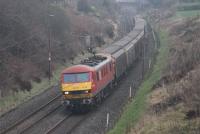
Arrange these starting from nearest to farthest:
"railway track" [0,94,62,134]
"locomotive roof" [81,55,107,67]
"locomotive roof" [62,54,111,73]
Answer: "railway track" [0,94,62,134] → "locomotive roof" [62,54,111,73] → "locomotive roof" [81,55,107,67]

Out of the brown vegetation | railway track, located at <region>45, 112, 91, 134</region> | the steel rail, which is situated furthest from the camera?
the brown vegetation

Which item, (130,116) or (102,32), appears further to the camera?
(102,32)

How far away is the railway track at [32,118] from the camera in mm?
26144

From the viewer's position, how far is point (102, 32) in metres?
77.7

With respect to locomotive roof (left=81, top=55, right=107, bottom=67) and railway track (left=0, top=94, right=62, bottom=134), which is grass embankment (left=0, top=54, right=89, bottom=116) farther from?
locomotive roof (left=81, top=55, right=107, bottom=67)

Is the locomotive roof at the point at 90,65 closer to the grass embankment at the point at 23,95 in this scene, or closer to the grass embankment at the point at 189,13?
the grass embankment at the point at 23,95

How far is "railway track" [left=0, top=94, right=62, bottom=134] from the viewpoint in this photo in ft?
85.8

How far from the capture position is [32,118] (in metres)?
28.8

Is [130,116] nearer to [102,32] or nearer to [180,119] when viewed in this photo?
[180,119]

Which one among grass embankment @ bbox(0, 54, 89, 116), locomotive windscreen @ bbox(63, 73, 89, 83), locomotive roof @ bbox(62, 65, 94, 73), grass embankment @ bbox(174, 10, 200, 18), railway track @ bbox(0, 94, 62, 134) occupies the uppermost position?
grass embankment @ bbox(174, 10, 200, 18)

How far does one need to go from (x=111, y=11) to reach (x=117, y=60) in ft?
296

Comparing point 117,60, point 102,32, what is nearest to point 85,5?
point 102,32

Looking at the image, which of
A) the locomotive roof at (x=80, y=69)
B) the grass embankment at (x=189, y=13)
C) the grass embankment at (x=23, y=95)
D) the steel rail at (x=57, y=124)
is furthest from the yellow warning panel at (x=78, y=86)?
the grass embankment at (x=189, y=13)

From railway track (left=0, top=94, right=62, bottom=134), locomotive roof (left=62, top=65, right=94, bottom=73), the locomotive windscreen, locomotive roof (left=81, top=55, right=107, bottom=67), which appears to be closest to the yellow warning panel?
the locomotive windscreen
